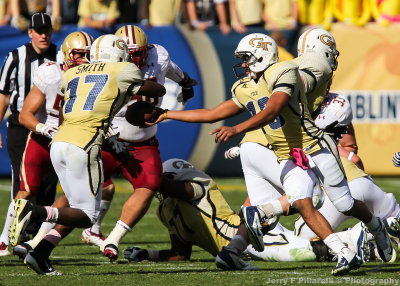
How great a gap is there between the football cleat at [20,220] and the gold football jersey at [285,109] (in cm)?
143

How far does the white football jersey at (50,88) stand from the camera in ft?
19.6

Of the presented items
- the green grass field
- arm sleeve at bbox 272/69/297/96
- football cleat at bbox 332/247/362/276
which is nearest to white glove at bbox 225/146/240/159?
the green grass field

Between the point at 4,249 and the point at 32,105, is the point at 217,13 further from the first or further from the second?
the point at 4,249

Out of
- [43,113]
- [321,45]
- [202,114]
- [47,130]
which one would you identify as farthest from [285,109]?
[43,113]

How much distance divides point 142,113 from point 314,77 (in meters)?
1.05

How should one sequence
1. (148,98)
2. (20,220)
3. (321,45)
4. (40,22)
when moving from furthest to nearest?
1. (40,22)
2. (148,98)
3. (321,45)
4. (20,220)

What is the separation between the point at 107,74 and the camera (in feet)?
17.0

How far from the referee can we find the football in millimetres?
1332

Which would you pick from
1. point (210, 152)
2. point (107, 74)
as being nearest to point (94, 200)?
point (107, 74)

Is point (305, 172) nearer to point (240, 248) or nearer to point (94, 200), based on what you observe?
point (240, 248)

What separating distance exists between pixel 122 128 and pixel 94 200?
1.05 m

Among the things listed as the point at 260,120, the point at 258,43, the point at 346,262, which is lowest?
the point at 346,262

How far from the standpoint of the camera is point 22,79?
658cm

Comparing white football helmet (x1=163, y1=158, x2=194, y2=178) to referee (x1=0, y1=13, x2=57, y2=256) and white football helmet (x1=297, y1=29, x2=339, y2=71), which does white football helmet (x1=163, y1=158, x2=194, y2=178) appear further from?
white football helmet (x1=297, y1=29, x2=339, y2=71)
